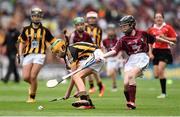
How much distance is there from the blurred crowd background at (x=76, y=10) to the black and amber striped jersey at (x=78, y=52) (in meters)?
18.5

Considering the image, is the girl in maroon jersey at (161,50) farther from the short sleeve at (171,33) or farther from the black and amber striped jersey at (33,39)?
the black and amber striped jersey at (33,39)

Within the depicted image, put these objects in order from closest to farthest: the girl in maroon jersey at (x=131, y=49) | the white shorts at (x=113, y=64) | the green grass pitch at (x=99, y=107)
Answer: the green grass pitch at (x=99, y=107) < the girl in maroon jersey at (x=131, y=49) < the white shorts at (x=113, y=64)

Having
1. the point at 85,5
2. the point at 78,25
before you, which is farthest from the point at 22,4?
the point at 78,25

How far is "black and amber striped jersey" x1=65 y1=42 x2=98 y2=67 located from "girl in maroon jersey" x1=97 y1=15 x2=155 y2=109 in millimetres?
990

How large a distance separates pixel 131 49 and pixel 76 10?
20804mm

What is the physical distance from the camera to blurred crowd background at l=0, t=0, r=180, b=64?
36500 millimetres

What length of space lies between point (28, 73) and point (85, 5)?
1788 centimetres

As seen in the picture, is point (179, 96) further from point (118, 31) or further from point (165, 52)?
point (118, 31)

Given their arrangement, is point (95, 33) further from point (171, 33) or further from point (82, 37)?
point (82, 37)

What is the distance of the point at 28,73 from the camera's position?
63.0 feet

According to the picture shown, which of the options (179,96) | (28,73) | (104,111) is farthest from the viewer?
(179,96)

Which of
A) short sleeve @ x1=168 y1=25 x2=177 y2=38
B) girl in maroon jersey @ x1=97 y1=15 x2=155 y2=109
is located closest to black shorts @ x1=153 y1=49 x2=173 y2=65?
short sleeve @ x1=168 y1=25 x2=177 y2=38

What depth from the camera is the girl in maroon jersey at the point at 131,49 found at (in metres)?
16.5

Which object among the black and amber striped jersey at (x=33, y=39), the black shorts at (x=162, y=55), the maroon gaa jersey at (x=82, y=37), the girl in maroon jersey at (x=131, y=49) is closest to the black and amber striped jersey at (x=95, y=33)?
the black shorts at (x=162, y=55)
